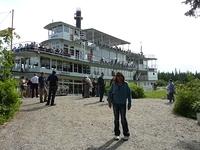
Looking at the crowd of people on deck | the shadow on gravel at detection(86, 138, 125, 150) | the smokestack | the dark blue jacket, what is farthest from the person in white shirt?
the smokestack

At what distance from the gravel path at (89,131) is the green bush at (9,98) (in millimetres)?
358

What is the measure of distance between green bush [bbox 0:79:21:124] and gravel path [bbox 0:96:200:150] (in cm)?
36

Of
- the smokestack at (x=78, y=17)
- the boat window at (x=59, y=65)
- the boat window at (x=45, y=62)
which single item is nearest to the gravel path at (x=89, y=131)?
the boat window at (x=45, y=62)

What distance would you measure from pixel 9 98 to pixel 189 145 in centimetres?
757

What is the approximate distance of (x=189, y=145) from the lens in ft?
35.9

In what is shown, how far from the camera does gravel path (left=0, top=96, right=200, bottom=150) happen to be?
1017cm

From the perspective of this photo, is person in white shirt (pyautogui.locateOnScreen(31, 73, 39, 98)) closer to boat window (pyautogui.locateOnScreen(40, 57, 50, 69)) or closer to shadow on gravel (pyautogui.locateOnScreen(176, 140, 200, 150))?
shadow on gravel (pyautogui.locateOnScreen(176, 140, 200, 150))

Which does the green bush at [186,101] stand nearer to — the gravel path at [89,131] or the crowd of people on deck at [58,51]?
the gravel path at [89,131]

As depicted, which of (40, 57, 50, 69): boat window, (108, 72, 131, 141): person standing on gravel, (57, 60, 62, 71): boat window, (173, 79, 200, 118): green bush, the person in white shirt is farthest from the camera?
(57, 60, 62, 71): boat window

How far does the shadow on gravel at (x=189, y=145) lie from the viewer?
10.6 metres

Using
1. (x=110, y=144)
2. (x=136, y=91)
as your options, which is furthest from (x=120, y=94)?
(x=136, y=91)

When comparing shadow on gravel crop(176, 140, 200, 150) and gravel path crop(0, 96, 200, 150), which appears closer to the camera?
gravel path crop(0, 96, 200, 150)

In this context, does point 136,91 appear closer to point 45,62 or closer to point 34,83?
point 34,83

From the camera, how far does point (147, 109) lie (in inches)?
736
